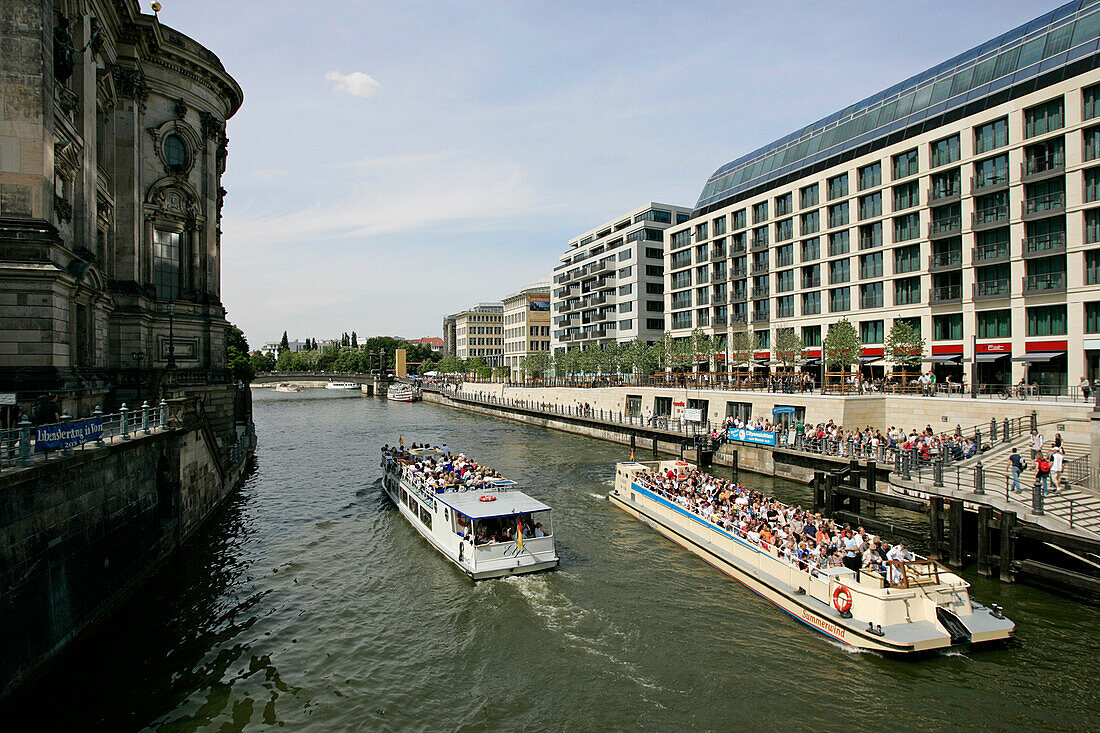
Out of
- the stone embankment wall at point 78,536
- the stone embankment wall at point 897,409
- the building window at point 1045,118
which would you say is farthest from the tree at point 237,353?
the building window at point 1045,118

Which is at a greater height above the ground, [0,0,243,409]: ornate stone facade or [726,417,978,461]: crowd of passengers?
[0,0,243,409]: ornate stone facade

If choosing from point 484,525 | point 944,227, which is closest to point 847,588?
point 484,525

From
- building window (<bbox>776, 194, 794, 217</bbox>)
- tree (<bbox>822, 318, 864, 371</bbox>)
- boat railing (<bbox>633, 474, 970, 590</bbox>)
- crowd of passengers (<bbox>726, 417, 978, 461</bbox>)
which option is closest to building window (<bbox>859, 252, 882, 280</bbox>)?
tree (<bbox>822, 318, 864, 371</bbox>)

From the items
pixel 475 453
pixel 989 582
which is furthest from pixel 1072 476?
pixel 475 453

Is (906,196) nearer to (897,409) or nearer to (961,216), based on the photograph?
(961,216)

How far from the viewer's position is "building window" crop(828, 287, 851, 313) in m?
58.2

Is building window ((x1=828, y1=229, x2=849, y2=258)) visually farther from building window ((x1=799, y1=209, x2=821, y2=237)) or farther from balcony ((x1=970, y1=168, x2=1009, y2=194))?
balcony ((x1=970, y1=168, x2=1009, y2=194))

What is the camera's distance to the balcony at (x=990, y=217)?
4554cm

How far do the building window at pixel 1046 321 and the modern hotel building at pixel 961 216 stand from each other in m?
0.09

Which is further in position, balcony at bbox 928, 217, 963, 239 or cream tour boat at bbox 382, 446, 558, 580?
balcony at bbox 928, 217, 963, 239

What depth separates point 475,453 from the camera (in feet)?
173

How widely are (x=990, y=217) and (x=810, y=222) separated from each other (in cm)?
1796

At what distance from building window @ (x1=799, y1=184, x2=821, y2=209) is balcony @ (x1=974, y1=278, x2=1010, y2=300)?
1875 centimetres

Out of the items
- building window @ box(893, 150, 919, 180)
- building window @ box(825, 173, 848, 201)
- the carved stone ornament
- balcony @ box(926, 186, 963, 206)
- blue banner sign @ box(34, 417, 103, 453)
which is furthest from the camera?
building window @ box(825, 173, 848, 201)
